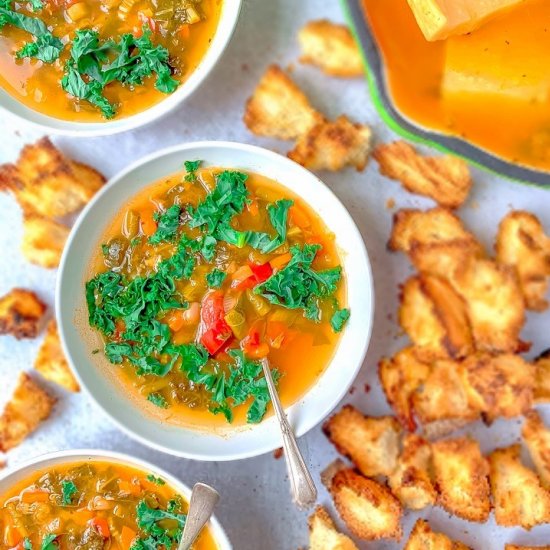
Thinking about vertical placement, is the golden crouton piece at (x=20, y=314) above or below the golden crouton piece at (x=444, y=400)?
above

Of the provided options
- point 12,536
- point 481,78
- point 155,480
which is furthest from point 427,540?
point 481,78

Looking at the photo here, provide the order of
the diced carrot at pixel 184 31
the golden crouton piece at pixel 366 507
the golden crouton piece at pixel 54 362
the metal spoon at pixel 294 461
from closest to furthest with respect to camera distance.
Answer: the metal spoon at pixel 294 461, the diced carrot at pixel 184 31, the golden crouton piece at pixel 366 507, the golden crouton piece at pixel 54 362

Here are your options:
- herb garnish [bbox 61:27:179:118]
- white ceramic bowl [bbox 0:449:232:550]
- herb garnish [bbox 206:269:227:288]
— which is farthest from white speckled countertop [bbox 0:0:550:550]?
herb garnish [bbox 206:269:227:288]

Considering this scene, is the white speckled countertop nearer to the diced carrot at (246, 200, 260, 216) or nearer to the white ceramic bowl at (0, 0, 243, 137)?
the white ceramic bowl at (0, 0, 243, 137)

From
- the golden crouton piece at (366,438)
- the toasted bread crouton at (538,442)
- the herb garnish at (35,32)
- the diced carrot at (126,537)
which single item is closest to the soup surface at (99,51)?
the herb garnish at (35,32)

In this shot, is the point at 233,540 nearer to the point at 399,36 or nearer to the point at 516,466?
the point at 516,466

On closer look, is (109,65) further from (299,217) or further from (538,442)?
(538,442)

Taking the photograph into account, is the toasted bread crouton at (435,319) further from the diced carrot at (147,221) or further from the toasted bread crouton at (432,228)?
the diced carrot at (147,221)
